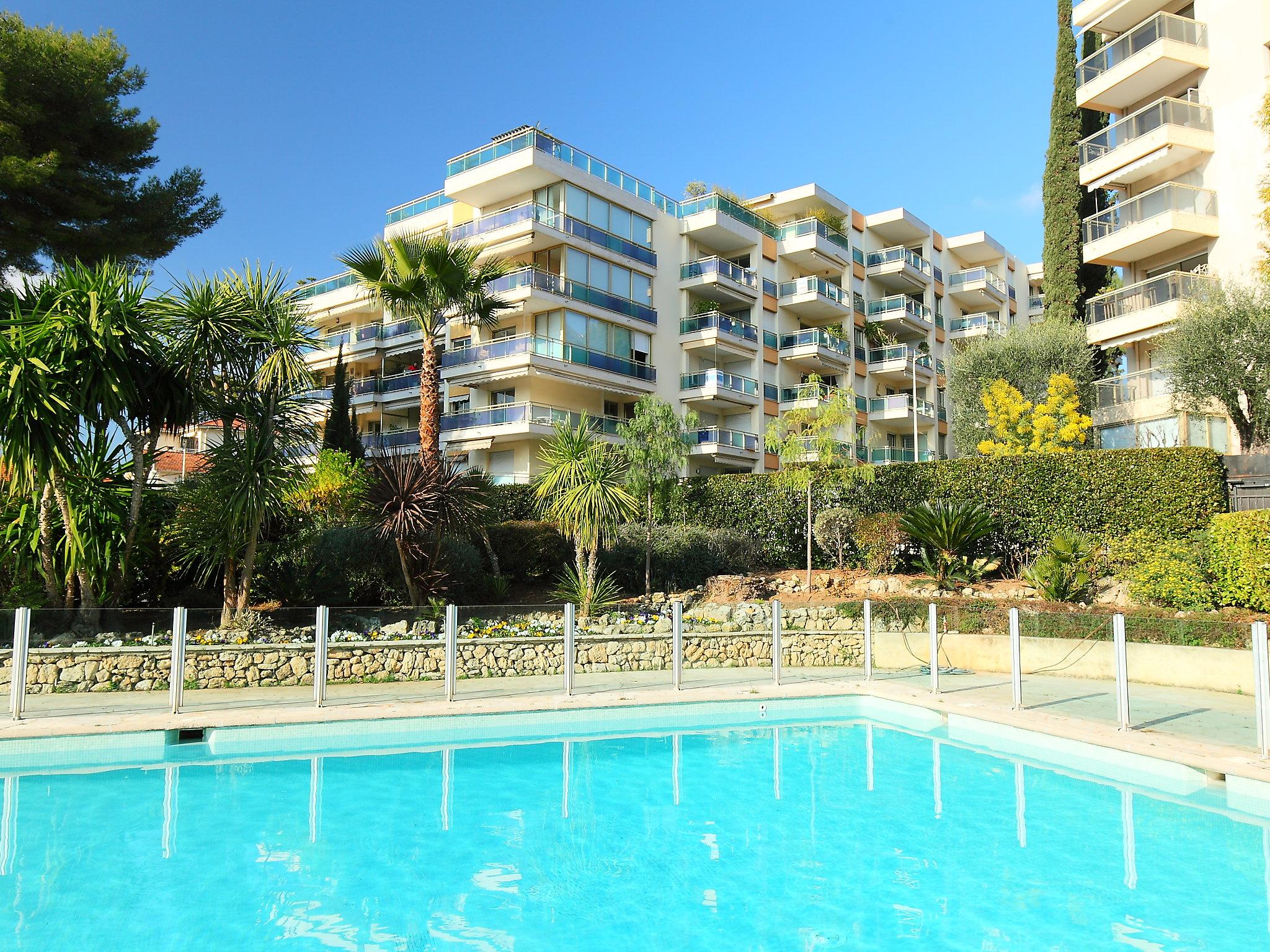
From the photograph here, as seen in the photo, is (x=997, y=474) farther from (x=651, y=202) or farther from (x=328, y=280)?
(x=328, y=280)

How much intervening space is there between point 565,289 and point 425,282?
13.5 m

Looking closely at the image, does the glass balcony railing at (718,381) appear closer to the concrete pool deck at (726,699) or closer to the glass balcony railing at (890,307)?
the glass balcony railing at (890,307)

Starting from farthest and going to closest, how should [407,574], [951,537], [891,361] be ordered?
[891,361] → [951,537] → [407,574]

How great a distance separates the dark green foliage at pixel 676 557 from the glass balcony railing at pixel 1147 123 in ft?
63.3

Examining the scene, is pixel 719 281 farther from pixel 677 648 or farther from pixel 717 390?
pixel 677 648

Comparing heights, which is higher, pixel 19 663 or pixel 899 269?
pixel 899 269

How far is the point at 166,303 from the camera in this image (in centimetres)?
1366

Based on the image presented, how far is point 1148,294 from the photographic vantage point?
25938 mm

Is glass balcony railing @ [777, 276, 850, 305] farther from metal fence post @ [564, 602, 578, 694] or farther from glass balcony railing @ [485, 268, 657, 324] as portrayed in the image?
metal fence post @ [564, 602, 578, 694]

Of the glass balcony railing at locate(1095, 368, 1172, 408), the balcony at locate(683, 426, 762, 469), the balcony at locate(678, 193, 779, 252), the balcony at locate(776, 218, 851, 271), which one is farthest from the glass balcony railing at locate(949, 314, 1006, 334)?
the glass balcony railing at locate(1095, 368, 1172, 408)

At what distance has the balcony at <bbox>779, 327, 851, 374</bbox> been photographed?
4084cm

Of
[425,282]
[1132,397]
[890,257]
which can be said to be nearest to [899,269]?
[890,257]

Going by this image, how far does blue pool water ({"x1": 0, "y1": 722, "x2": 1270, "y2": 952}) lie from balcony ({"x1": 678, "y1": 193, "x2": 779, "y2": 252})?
104 feet

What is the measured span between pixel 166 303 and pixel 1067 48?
111 feet
